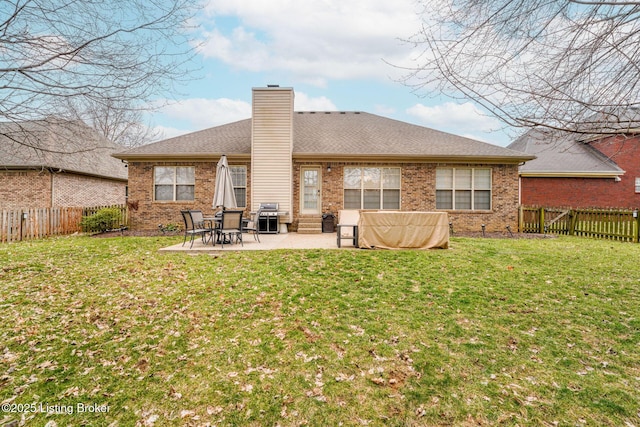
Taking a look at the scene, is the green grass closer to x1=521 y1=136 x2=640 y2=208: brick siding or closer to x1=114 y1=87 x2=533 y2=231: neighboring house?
x1=114 y1=87 x2=533 y2=231: neighboring house

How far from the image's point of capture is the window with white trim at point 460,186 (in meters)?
13.4

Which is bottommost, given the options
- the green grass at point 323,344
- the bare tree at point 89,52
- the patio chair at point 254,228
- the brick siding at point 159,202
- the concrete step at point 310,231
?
the green grass at point 323,344

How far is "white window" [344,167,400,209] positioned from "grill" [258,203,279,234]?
3022 mm

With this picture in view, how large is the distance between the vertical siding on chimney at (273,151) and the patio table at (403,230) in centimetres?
501

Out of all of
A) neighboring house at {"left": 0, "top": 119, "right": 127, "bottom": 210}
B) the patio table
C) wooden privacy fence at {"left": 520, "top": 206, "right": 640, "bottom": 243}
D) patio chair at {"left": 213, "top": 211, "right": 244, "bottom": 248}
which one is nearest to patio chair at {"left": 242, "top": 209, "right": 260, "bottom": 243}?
patio chair at {"left": 213, "top": 211, "right": 244, "bottom": 248}

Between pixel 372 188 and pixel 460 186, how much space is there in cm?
370

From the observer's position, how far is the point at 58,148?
778 cm

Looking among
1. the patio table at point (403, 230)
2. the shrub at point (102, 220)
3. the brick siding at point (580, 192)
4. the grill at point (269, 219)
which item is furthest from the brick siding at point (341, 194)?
the brick siding at point (580, 192)

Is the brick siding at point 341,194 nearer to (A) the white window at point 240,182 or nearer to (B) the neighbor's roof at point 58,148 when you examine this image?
(A) the white window at point 240,182

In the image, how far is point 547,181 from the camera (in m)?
17.9

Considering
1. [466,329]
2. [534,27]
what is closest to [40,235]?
[466,329]

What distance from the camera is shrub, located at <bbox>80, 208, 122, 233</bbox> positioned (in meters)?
12.2

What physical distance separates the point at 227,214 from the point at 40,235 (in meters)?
7.77

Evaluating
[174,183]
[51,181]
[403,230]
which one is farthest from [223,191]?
[51,181]
